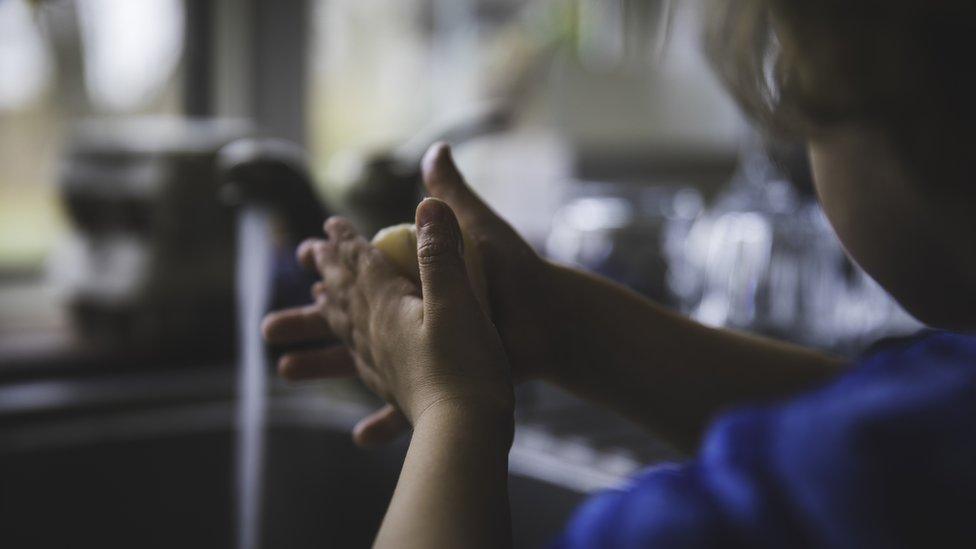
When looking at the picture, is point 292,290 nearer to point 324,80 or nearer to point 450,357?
point 450,357

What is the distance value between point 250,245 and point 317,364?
0.33 meters

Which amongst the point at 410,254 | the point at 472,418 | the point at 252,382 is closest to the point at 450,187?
the point at 410,254

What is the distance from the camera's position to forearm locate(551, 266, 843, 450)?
55 centimetres

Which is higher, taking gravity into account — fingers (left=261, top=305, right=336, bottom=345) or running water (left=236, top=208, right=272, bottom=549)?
fingers (left=261, top=305, right=336, bottom=345)

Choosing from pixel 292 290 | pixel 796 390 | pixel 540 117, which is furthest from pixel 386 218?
pixel 540 117

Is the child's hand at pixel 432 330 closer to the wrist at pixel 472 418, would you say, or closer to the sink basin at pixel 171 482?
the wrist at pixel 472 418

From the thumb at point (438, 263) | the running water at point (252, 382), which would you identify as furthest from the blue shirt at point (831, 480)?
the running water at point (252, 382)

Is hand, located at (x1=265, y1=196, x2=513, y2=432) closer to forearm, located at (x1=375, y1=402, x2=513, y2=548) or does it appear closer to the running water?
forearm, located at (x1=375, y1=402, x2=513, y2=548)

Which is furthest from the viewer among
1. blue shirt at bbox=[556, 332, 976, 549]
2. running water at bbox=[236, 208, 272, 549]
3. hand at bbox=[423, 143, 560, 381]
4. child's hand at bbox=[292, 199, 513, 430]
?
running water at bbox=[236, 208, 272, 549]

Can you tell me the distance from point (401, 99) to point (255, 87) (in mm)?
378

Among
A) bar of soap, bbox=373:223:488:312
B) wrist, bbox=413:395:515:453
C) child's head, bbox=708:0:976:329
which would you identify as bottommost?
wrist, bbox=413:395:515:453

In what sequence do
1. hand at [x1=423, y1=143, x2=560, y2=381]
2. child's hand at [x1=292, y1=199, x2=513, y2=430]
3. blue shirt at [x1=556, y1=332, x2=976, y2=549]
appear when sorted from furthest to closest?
hand at [x1=423, y1=143, x2=560, y2=381] → child's hand at [x1=292, y1=199, x2=513, y2=430] → blue shirt at [x1=556, y1=332, x2=976, y2=549]

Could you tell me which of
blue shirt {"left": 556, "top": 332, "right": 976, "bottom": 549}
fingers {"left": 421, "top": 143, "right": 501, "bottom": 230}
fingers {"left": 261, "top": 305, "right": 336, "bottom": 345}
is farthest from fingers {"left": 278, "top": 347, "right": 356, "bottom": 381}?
blue shirt {"left": 556, "top": 332, "right": 976, "bottom": 549}

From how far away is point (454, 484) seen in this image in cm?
38
